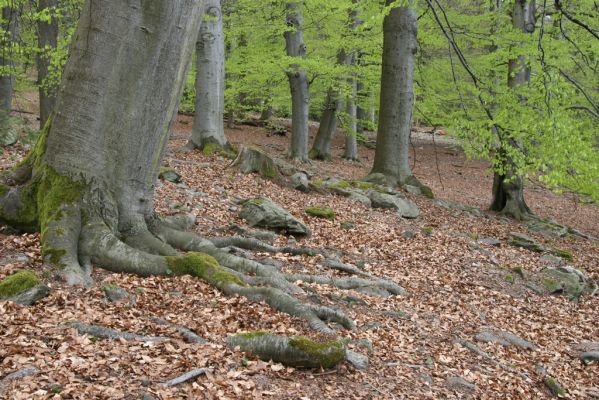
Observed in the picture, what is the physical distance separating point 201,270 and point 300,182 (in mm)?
6413

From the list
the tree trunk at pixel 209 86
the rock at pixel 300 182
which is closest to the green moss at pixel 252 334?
the rock at pixel 300 182

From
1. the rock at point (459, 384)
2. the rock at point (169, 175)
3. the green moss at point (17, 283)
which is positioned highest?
the rock at point (169, 175)

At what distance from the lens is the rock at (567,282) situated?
898 centimetres

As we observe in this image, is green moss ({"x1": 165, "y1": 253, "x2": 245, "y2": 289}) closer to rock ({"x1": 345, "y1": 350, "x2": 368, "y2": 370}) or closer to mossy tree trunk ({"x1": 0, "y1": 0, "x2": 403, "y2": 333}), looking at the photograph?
mossy tree trunk ({"x1": 0, "y1": 0, "x2": 403, "y2": 333})

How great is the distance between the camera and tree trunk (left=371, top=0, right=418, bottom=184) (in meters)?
12.8

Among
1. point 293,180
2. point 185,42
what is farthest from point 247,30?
point 185,42

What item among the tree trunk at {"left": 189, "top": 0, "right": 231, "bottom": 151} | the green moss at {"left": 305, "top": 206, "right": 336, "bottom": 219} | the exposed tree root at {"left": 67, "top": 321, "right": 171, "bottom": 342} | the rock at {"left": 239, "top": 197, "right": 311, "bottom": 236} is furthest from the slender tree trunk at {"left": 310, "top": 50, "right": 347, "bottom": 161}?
the exposed tree root at {"left": 67, "top": 321, "right": 171, "bottom": 342}

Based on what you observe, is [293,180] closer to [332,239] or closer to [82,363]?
[332,239]

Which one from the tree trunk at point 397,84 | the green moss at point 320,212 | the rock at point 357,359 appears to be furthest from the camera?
the tree trunk at point 397,84

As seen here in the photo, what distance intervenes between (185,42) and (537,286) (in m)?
6.95

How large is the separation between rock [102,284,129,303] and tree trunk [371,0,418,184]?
939 centimetres

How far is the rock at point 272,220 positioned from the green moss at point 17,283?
418 centimetres

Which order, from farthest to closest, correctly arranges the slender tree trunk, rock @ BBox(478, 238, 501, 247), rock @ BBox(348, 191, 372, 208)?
the slender tree trunk, rock @ BBox(348, 191, 372, 208), rock @ BBox(478, 238, 501, 247)

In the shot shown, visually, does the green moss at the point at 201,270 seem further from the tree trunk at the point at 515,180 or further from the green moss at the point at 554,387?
the tree trunk at the point at 515,180
